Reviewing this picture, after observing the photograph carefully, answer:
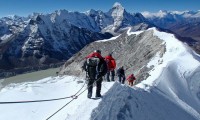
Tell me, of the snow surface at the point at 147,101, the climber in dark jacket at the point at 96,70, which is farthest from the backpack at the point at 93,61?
the snow surface at the point at 147,101

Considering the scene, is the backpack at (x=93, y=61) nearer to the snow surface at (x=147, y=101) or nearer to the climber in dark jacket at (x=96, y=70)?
the climber in dark jacket at (x=96, y=70)

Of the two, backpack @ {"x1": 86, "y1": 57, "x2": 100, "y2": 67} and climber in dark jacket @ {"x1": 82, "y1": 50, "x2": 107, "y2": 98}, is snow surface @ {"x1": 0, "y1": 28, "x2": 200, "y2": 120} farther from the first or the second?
backpack @ {"x1": 86, "y1": 57, "x2": 100, "y2": 67}

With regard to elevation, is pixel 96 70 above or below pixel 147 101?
above

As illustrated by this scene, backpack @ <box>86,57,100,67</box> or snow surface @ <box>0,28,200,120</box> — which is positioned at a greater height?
backpack @ <box>86,57,100,67</box>

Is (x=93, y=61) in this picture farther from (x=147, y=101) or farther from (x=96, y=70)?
(x=147, y=101)

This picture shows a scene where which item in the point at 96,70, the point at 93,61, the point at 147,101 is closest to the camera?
the point at 93,61

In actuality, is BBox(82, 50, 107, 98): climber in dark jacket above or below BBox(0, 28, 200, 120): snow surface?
above

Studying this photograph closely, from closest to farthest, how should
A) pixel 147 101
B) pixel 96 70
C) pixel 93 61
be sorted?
pixel 93 61 < pixel 96 70 < pixel 147 101

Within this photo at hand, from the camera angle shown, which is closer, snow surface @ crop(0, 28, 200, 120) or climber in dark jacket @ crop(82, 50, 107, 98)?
snow surface @ crop(0, 28, 200, 120)

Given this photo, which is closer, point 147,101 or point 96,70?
point 96,70

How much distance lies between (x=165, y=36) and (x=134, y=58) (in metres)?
7.01

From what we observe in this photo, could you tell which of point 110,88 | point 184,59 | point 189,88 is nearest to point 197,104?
point 189,88

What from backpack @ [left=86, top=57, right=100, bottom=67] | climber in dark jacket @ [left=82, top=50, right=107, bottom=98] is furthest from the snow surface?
backpack @ [left=86, top=57, right=100, bottom=67]

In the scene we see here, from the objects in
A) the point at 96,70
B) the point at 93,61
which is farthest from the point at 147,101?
the point at 93,61
